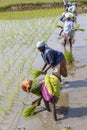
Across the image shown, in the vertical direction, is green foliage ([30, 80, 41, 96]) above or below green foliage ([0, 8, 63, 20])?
above

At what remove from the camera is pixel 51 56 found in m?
6.62

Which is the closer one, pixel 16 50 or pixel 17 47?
pixel 16 50

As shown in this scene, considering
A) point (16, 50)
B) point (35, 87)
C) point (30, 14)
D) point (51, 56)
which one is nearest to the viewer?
point (35, 87)

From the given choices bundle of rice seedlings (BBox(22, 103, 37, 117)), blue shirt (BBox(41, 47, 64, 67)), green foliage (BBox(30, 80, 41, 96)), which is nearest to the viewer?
green foliage (BBox(30, 80, 41, 96))

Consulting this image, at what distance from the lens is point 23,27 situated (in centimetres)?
1539

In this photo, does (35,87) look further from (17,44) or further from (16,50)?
(17,44)

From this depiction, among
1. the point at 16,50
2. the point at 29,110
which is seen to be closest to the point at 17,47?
the point at 16,50

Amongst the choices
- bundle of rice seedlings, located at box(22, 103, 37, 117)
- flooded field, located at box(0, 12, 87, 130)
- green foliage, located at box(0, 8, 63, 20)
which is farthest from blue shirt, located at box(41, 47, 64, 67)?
green foliage, located at box(0, 8, 63, 20)

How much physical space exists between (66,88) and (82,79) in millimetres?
615

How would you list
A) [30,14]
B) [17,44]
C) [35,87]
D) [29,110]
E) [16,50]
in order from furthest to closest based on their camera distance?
[30,14] < [17,44] < [16,50] < [29,110] < [35,87]

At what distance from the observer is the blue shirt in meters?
6.55

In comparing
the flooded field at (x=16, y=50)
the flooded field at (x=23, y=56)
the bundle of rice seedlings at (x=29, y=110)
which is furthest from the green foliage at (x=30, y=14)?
the bundle of rice seedlings at (x=29, y=110)

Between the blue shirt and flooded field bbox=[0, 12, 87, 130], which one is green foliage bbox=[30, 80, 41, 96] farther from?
the blue shirt

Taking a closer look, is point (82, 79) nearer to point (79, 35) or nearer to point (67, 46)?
point (67, 46)
